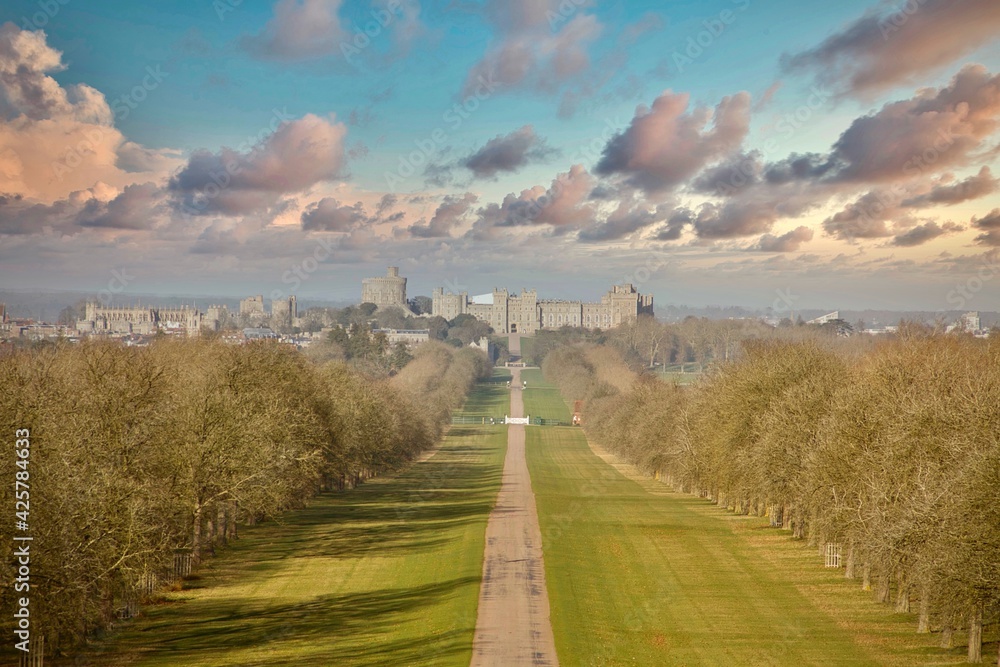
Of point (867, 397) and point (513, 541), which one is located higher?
point (867, 397)

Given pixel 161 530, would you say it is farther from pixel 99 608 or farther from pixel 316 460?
pixel 316 460

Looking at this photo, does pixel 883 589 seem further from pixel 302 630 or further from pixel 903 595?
pixel 302 630

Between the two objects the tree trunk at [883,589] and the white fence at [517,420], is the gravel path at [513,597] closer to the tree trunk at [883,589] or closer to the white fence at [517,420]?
the tree trunk at [883,589]

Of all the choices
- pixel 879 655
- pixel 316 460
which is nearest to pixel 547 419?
pixel 316 460

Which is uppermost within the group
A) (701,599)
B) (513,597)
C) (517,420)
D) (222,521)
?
(222,521)

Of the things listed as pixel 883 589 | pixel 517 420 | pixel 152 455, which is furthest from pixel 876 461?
pixel 517 420

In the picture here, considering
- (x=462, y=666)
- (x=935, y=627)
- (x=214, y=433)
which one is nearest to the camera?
(x=462, y=666)

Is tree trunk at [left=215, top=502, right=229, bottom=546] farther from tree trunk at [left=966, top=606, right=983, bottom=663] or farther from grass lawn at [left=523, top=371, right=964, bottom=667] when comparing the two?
tree trunk at [left=966, top=606, right=983, bottom=663]
